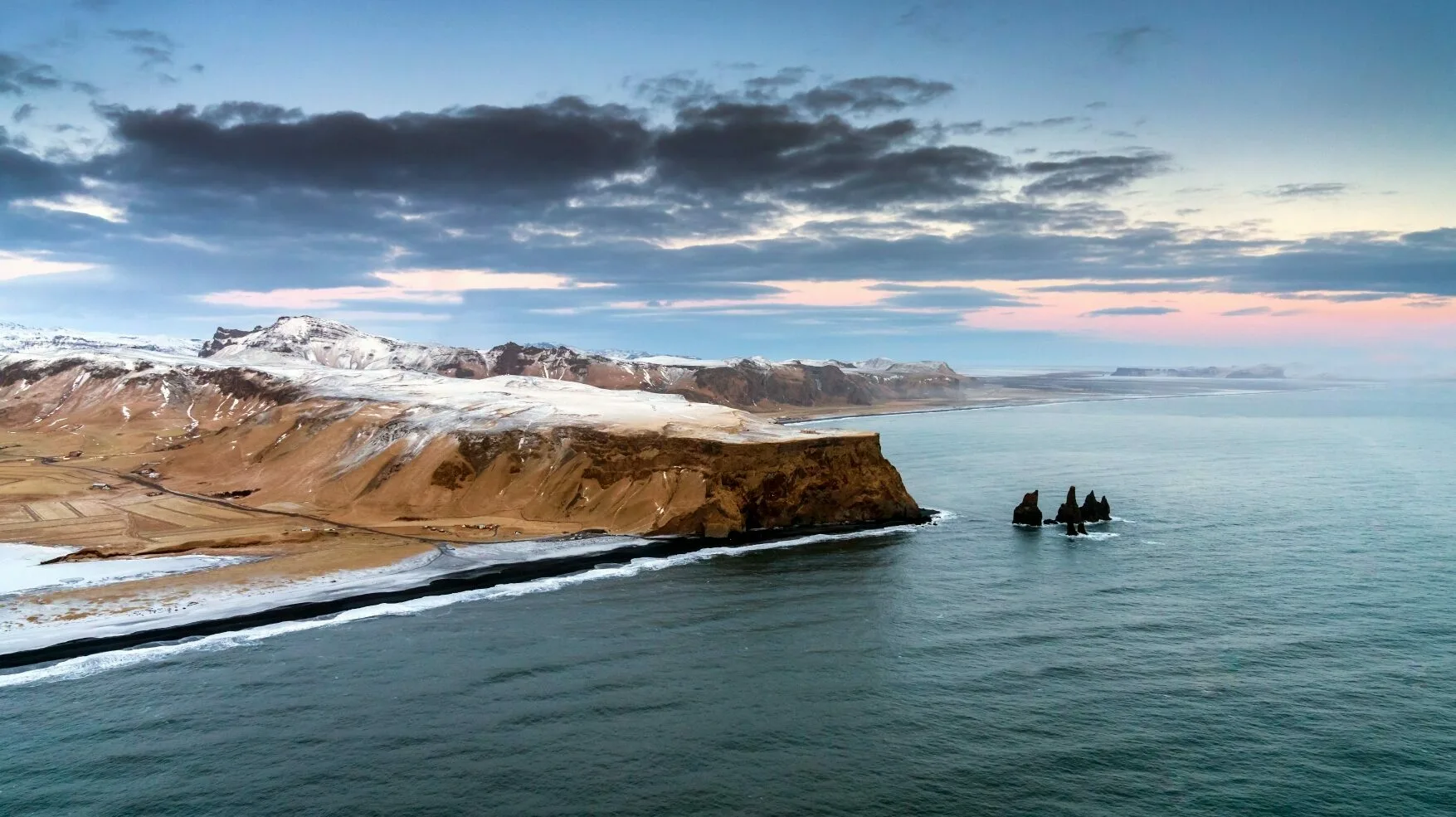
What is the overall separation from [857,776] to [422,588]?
51555 millimetres

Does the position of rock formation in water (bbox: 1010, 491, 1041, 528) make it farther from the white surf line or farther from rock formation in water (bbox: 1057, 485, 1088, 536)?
the white surf line

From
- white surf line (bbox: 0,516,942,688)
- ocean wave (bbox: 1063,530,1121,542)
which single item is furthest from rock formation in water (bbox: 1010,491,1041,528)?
white surf line (bbox: 0,516,942,688)

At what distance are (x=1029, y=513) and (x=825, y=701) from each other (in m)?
62.0

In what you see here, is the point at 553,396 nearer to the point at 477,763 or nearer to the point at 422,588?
the point at 422,588

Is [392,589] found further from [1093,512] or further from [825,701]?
[1093,512]

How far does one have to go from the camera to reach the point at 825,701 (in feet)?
171

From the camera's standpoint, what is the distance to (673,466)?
11312 centimetres

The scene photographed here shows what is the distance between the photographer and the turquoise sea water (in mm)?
40750

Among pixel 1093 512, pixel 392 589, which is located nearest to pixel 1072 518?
pixel 1093 512

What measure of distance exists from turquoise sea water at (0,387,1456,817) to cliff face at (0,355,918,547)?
24144 mm

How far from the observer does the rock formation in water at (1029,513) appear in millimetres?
105562

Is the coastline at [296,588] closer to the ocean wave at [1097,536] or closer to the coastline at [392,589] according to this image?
the coastline at [392,589]

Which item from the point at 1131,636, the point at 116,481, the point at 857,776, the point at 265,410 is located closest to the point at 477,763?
the point at 857,776

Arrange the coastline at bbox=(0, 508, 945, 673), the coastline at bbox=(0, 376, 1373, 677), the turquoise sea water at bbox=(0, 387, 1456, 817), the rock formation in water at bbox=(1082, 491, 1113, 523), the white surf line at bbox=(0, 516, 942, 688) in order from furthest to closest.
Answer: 1. the rock formation in water at bbox=(1082, 491, 1113, 523)
2. the coastline at bbox=(0, 376, 1373, 677)
3. the coastline at bbox=(0, 508, 945, 673)
4. the white surf line at bbox=(0, 516, 942, 688)
5. the turquoise sea water at bbox=(0, 387, 1456, 817)
